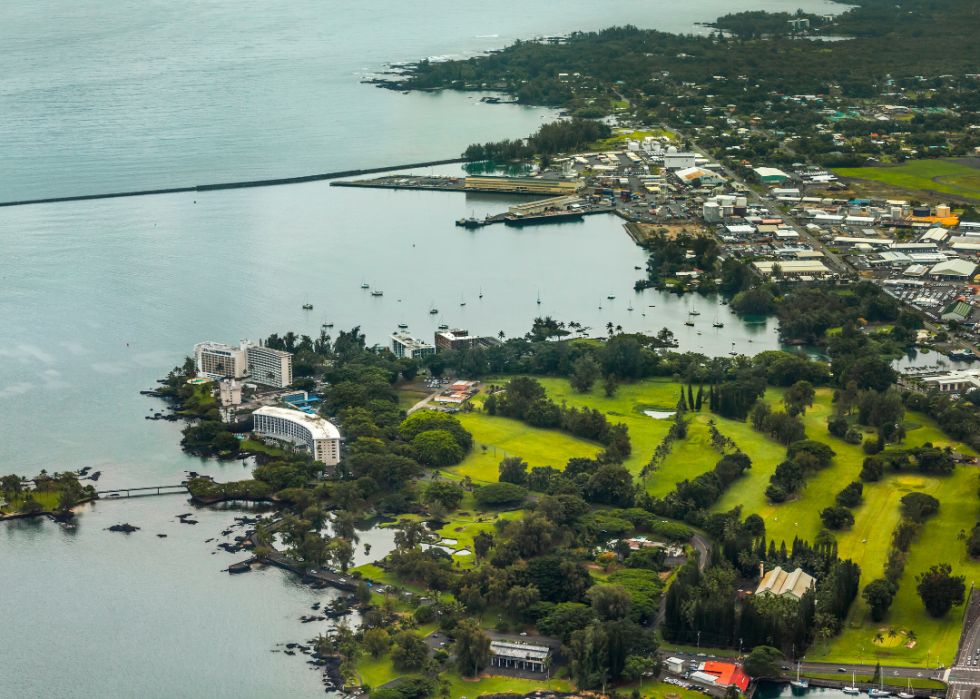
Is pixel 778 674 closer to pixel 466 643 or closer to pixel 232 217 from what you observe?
pixel 466 643

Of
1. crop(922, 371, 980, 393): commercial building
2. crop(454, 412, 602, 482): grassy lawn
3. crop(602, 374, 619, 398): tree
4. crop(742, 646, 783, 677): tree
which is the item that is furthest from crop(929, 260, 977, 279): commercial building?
crop(742, 646, 783, 677): tree

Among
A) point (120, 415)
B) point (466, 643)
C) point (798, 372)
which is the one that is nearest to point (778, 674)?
point (466, 643)

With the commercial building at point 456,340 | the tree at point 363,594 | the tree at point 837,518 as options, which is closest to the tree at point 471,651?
the tree at point 363,594

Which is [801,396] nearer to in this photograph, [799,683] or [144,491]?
[799,683]

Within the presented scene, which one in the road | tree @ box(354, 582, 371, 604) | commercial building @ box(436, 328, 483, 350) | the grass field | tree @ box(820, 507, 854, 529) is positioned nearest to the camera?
tree @ box(354, 582, 371, 604)

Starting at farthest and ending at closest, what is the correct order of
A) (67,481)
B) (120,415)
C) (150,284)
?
(150,284)
(120,415)
(67,481)

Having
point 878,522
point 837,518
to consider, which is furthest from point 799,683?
point 878,522

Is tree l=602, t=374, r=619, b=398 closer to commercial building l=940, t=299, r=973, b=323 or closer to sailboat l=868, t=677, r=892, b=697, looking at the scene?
commercial building l=940, t=299, r=973, b=323
